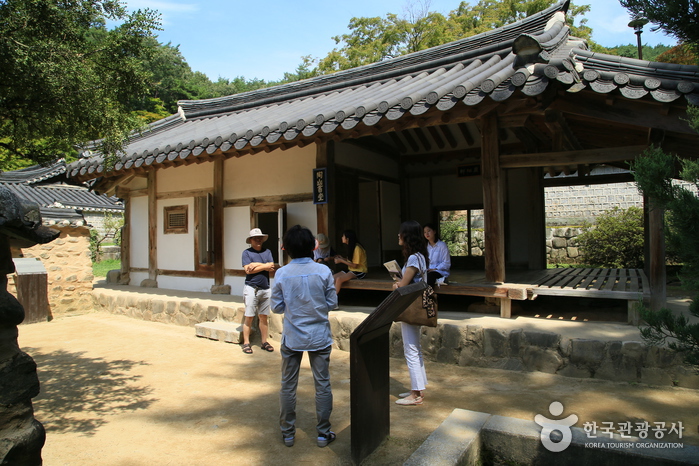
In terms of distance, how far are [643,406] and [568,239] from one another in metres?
14.7

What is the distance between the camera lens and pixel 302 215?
8.05 meters

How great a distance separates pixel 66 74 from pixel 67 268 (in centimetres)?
769

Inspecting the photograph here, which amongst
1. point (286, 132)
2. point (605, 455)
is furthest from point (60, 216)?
point (605, 455)

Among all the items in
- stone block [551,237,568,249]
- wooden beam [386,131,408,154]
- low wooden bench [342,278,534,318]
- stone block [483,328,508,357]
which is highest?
wooden beam [386,131,408,154]

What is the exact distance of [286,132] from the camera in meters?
6.53

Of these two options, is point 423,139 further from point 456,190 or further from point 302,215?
point 302,215

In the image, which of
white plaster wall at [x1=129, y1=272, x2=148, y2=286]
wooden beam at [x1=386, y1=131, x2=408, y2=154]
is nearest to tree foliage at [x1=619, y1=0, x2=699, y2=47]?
wooden beam at [x1=386, y1=131, x2=408, y2=154]

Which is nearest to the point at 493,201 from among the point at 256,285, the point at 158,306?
the point at 256,285

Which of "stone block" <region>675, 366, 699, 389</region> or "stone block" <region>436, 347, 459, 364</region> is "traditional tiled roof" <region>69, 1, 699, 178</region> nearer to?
"stone block" <region>675, 366, 699, 389</region>

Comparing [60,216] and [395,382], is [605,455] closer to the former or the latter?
[395,382]

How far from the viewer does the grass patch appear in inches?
672

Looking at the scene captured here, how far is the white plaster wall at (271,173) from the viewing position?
804 cm

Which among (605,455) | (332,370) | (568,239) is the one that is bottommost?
(332,370)

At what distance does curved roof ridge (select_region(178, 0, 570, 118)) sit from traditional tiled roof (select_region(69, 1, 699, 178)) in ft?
0.07
